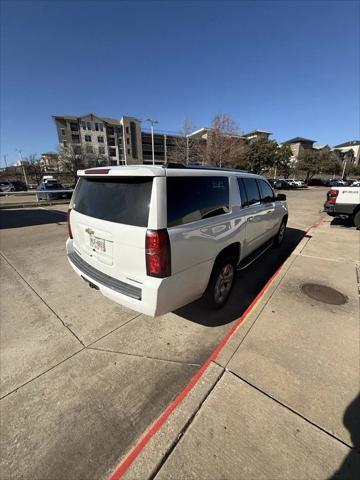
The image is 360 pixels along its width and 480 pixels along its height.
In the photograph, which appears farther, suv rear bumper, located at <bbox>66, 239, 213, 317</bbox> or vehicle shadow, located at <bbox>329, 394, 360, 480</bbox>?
suv rear bumper, located at <bbox>66, 239, 213, 317</bbox>

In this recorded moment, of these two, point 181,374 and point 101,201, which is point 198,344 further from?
point 101,201

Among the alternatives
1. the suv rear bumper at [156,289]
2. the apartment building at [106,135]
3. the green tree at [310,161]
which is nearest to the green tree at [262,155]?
the green tree at [310,161]

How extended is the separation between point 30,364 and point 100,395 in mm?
963

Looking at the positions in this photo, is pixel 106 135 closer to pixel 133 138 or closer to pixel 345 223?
pixel 133 138

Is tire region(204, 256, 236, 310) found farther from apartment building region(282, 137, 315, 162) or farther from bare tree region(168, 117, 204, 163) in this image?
apartment building region(282, 137, 315, 162)

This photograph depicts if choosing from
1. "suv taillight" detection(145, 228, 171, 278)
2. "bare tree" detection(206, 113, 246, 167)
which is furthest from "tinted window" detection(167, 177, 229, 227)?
"bare tree" detection(206, 113, 246, 167)

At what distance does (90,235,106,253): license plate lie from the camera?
262 centimetres

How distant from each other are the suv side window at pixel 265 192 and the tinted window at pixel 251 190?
288mm

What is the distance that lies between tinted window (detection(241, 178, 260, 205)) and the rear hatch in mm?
2145

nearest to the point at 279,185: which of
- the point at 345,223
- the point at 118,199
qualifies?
the point at 345,223

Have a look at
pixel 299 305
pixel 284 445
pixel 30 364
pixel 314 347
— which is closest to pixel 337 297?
pixel 299 305

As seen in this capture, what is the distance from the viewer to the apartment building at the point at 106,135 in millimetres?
60594

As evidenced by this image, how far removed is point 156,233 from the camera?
A: 211 centimetres

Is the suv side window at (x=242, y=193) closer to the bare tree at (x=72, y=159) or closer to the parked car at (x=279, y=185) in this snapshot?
the parked car at (x=279, y=185)
